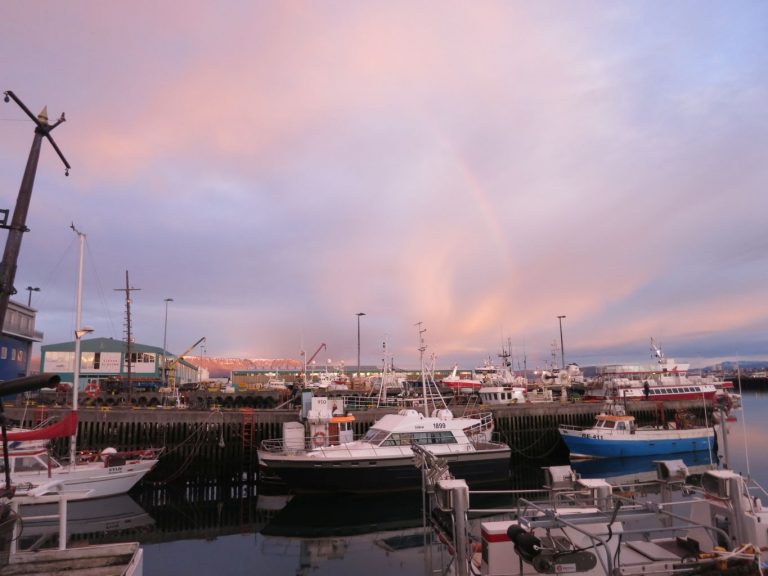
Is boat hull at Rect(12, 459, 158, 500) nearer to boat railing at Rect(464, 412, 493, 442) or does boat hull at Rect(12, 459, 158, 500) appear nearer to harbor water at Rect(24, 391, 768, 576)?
harbor water at Rect(24, 391, 768, 576)

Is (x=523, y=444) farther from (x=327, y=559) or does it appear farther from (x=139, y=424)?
(x=139, y=424)

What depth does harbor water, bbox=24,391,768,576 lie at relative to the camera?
51.0 feet

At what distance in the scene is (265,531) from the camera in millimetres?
19125

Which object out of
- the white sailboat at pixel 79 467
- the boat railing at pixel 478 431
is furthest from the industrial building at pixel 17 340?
the boat railing at pixel 478 431

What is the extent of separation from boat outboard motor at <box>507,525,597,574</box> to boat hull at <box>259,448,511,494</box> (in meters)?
15.6

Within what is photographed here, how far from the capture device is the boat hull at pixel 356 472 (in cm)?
2239

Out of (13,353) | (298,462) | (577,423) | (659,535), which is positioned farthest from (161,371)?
(659,535)

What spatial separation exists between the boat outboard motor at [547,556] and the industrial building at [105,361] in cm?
5431

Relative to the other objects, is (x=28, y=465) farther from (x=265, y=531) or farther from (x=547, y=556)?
(x=547, y=556)

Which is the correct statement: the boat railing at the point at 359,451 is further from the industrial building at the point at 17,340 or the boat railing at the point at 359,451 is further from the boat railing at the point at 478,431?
the industrial building at the point at 17,340

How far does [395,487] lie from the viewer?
22797 millimetres

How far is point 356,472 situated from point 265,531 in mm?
4807

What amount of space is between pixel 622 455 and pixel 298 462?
22553 millimetres

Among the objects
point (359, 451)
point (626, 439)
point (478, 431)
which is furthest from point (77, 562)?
point (626, 439)
